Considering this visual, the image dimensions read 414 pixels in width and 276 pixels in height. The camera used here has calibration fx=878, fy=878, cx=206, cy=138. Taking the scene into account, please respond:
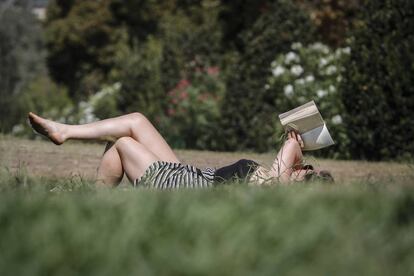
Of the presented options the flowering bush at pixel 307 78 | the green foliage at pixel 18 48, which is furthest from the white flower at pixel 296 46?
the green foliage at pixel 18 48

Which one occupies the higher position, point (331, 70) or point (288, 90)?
point (331, 70)

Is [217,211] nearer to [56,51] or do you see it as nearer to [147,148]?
[147,148]

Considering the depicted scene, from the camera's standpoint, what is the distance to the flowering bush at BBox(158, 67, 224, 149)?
41.7 ft

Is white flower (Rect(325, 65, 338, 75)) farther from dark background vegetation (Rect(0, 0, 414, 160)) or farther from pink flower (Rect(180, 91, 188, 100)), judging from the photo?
pink flower (Rect(180, 91, 188, 100))

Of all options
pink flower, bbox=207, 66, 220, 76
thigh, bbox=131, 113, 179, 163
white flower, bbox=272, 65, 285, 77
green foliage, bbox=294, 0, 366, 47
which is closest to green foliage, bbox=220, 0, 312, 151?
white flower, bbox=272, 65, 285, 77

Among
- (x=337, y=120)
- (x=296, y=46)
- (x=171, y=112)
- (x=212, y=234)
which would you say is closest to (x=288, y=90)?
(x=296, y=46)

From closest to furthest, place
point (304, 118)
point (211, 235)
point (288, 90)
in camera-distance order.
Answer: point (211, 235)
point (304, 118)
point (288, 90)

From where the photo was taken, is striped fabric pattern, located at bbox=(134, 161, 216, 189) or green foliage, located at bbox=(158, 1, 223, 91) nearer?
striped fabric pattern, located at bbox=(134, 161, 216, 189)

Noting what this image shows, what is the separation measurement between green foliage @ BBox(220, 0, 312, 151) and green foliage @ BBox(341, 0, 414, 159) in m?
1.61

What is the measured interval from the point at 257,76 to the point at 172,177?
6.70 meters

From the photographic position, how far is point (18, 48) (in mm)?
25203

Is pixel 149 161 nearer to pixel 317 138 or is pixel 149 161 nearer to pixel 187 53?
pixel 317 138

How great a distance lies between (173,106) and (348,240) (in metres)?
10.6

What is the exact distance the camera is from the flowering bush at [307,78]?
11148 millimetres
